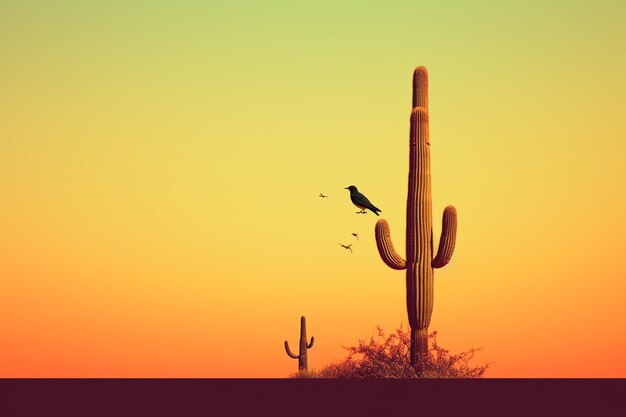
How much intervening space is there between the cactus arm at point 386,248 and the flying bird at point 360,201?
529 mm

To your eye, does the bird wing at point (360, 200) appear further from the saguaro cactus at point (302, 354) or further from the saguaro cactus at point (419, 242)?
the saguaro cactus at point (302, 354)

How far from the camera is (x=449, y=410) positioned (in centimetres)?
1255

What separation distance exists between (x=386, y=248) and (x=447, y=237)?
1470mm

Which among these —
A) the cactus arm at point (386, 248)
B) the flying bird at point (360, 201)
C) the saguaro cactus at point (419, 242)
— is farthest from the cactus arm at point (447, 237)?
the flying bird at point (360, 201)

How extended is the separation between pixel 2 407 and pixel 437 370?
1161 cm

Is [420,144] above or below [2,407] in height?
above

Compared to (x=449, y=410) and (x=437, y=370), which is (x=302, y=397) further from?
(x=437, y=370)

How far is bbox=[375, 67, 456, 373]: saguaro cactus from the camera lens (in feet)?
72.1

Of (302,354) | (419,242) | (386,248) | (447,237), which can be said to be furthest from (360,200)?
(302,354)

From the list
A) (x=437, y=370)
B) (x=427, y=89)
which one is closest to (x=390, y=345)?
(x=437, y=370)

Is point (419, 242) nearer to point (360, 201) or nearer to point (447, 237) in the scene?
point (447, 237)

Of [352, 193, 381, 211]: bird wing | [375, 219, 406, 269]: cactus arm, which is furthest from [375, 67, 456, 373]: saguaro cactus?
[352, 193, 381, 211]: bird wing

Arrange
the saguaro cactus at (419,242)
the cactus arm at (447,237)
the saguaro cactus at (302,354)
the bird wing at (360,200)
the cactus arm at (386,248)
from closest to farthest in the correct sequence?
1. the cactus arm at (447,237)
2. the saguaro cactus at (419,242)
3. the cactus arm at (386,248)
4. the bird wing at (360,200)
5. the saguaro cactus at (302,354)

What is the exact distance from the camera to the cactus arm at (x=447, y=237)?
71.2ft
